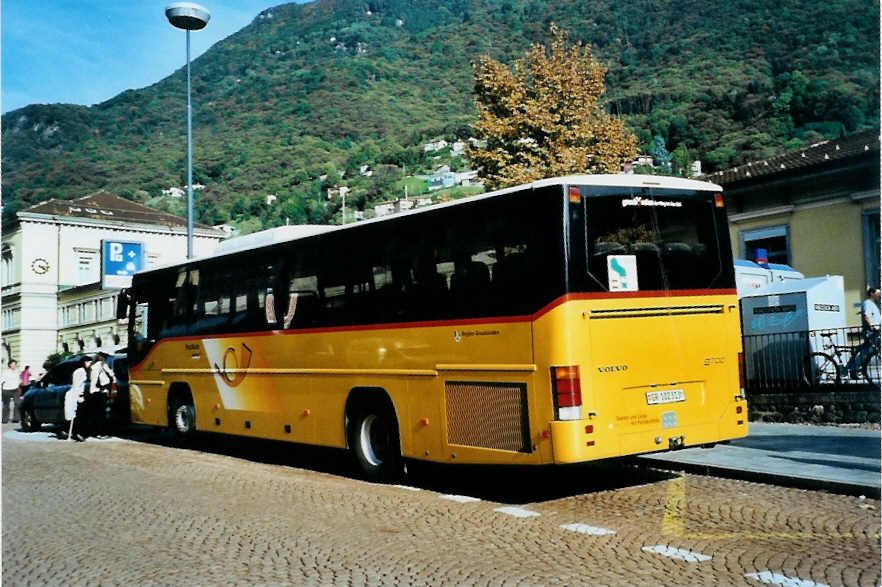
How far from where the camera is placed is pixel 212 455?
47.8 ft

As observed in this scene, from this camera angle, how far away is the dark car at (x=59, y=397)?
19406mm

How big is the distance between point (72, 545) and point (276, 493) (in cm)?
283

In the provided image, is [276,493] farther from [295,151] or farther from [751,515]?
[295,151]

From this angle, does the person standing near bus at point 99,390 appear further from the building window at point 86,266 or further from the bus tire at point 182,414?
the building window at point 86,266

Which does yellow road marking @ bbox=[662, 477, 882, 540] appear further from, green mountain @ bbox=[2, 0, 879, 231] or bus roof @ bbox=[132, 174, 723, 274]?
green mountain @ bbox=[2, 0, 879, 231]

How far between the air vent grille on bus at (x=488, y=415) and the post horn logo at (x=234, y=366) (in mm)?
A: 4927

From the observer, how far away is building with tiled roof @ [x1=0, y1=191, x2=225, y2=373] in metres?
68.6

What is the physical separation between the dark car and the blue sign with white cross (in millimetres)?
7865

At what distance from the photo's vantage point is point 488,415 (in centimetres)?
913

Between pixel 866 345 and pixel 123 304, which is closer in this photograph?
pixel 866 345

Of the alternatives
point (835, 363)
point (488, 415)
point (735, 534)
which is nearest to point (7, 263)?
point (835, 363)

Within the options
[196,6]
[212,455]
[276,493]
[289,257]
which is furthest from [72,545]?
[196,6]

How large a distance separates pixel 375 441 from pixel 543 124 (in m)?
19.9

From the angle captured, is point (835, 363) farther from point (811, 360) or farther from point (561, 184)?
point (561, 184)
